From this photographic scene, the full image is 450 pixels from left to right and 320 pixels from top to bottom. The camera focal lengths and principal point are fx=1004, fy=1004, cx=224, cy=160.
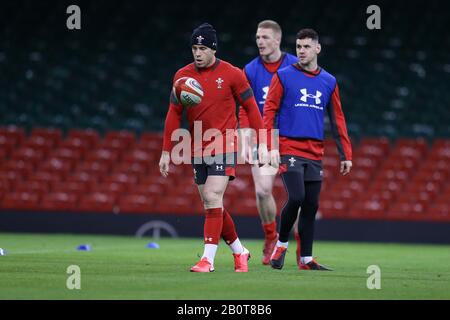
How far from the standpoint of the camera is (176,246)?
14.7 metres

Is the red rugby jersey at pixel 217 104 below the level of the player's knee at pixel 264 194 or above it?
above

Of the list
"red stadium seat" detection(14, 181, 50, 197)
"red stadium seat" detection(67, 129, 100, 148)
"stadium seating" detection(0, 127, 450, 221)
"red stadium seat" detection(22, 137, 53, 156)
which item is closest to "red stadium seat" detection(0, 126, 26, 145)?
"stadium seating" detection(0, 127, 450, 221)

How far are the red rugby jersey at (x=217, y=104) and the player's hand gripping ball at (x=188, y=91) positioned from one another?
73 mm

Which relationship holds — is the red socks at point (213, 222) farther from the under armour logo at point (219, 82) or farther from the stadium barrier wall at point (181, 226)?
the stadium barrier wall at point (181, 226)

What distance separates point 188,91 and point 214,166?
2.30ft

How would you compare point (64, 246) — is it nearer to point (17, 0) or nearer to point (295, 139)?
point (295, 139)

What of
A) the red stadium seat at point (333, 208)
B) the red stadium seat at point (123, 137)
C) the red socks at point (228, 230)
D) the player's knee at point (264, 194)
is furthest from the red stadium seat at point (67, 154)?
Result: the red socks at point (228, 230)

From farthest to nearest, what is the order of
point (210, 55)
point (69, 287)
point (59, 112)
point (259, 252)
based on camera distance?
point (59, 112) → point (259, 252) → point (210, 55) → point (69, 287)

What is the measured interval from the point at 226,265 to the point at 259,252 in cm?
337

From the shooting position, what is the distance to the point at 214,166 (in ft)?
29.2

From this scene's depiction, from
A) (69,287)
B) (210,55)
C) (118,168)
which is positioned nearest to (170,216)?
(118,168)

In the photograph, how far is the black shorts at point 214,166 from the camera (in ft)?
29.2

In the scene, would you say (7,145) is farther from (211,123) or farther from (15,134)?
(211,123)

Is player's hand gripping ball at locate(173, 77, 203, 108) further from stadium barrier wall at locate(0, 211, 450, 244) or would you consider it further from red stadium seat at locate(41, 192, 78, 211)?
red stadium seat at locate(41, 192, 78, 211)
